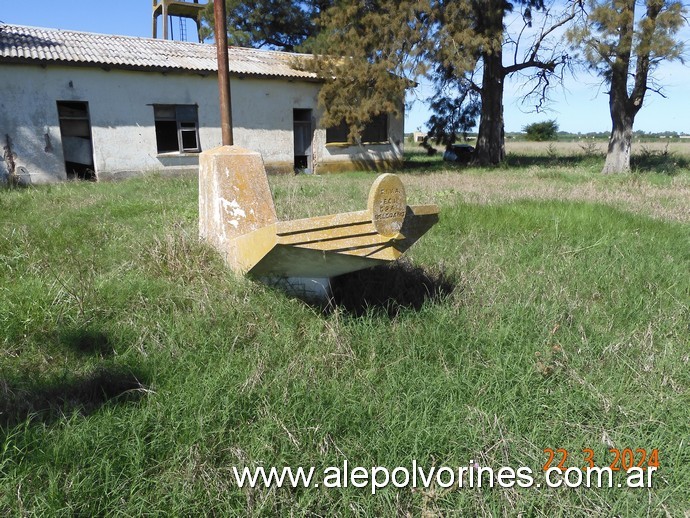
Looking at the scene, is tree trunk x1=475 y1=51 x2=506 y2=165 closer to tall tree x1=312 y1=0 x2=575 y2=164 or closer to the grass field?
tall tree x1=312 y1=0 x2=575 y2=164

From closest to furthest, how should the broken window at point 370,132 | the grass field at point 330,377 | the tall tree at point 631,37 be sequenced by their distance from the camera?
the grass field at point 330,377
the tall tree at point 631,37
the broken window at point 370,132

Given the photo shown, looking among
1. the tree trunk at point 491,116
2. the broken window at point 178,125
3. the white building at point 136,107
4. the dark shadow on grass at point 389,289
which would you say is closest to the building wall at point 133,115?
the white building at point 136,107

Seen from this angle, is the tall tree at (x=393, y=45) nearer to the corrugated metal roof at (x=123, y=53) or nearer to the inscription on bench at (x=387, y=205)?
the corrugated metal roof at (x=123, y=53)

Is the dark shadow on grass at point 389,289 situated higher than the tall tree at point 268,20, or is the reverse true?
the tall tree at point 268,20

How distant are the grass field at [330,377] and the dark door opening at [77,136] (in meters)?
9.89

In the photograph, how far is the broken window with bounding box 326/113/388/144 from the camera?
18.0 metres

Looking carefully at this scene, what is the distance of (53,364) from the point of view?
8.91 ft

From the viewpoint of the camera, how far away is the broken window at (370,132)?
18016mm

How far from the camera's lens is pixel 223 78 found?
5551mm

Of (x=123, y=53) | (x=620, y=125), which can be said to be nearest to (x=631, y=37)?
(x=620, y=125)

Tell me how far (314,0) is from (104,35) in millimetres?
12778

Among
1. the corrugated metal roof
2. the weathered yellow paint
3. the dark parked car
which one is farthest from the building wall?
the weathered yellow paint

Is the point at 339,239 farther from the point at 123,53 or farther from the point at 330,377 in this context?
the point at 123,53

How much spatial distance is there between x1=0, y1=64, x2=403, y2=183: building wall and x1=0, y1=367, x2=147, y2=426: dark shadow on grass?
12495 mm
